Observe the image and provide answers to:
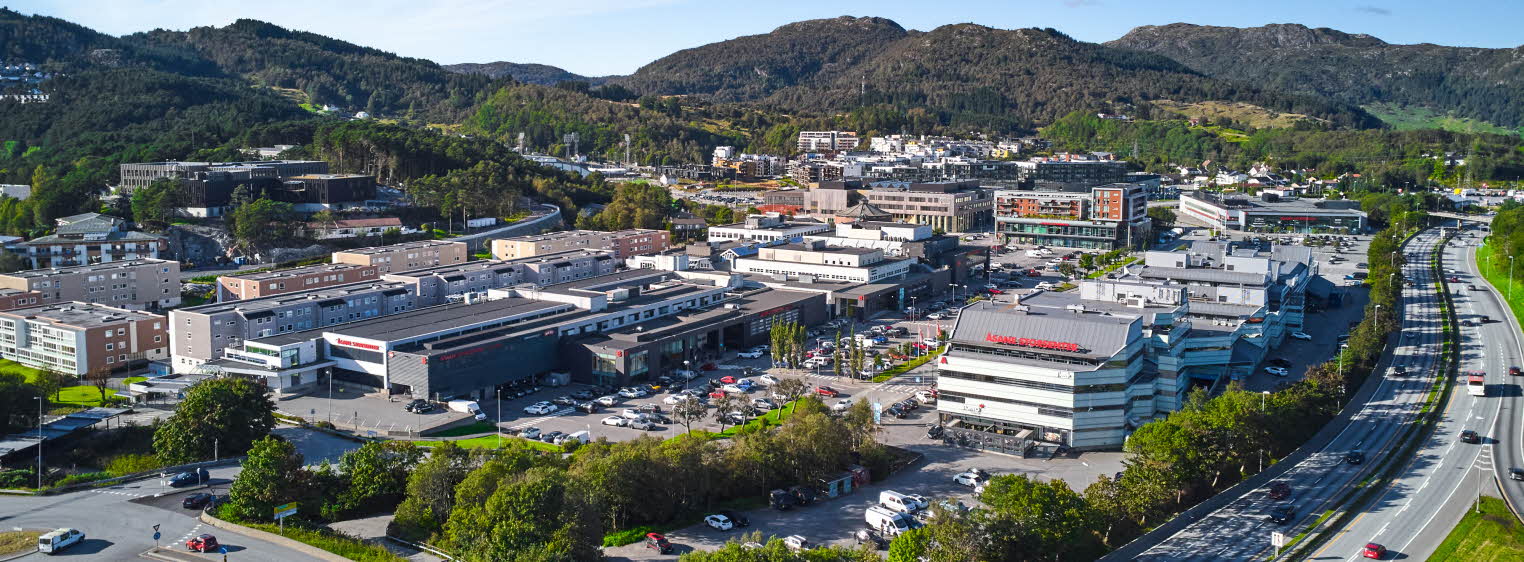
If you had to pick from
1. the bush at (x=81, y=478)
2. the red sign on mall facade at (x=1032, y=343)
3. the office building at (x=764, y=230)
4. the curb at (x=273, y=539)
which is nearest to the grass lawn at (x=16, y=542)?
the curb at (x=273, y=539)

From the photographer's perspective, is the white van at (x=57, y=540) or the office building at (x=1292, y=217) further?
the office building at (x=1292, y=217)

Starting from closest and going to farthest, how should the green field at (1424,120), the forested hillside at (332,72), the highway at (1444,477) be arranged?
1. the highway at (1444,477)
2. the forested hillside at (332,72)
3. the green field at (1424,120)

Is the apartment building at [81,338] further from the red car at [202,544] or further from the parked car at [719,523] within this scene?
the parked car at [719,523]

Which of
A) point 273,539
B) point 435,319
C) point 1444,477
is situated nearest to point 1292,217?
point 1444,477

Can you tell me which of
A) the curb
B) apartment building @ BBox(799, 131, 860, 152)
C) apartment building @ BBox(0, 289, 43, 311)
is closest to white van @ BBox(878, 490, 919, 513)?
the curb

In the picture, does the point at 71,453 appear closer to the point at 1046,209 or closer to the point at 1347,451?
the point at 1347,451

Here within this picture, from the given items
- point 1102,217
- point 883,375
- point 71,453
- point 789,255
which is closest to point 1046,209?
point 1102,217

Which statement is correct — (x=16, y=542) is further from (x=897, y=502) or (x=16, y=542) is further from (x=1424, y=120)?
(x=1424, y=120)
